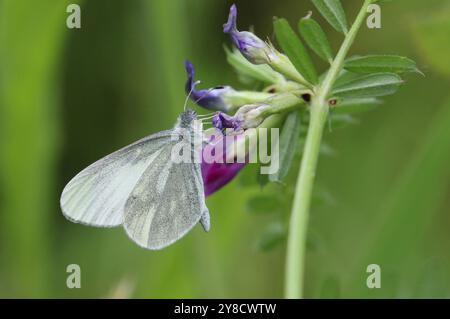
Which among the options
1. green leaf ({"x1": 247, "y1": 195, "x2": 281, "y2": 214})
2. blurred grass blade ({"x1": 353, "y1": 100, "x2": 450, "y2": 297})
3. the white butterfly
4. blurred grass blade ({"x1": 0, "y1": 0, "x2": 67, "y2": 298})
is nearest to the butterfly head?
the white butterfly

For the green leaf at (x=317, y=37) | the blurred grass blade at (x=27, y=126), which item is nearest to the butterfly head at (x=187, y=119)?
the green leaf at (x=317, y=37)

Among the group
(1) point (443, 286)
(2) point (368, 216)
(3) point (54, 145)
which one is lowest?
(1) point (443, 286)

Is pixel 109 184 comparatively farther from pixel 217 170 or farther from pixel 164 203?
pixel 217 170

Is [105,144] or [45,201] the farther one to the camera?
[105,144]

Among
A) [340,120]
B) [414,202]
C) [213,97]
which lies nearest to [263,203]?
[340,120]
